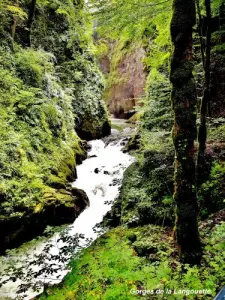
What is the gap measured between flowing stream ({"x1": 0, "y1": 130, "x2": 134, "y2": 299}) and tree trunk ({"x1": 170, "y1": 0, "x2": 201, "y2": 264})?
101 inches

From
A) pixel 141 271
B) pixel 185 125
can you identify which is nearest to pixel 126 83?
pixel 185 125

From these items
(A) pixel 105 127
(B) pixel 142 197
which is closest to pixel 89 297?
(B) pixel 142 197

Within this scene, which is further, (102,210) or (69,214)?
(102,210)

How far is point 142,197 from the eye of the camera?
6957 millimetres

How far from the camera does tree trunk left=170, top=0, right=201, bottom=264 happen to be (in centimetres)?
388

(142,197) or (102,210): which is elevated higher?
(142,197)

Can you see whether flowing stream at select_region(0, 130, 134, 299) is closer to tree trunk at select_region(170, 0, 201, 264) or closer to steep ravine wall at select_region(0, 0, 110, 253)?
steep ravine wall at select_region(0, 0, 110, 253)

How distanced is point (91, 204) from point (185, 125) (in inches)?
265

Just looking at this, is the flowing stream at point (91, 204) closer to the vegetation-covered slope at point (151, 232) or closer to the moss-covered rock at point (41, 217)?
the moss-covered rock at point (41, 217)

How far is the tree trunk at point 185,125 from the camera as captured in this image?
12.7 ft

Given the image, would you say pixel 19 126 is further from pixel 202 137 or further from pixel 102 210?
pixel 202 137

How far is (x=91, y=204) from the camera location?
32.9ft

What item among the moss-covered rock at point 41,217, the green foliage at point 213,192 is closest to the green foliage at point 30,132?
the moss-covered rock at point 41,217

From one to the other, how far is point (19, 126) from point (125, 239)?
5.43m
